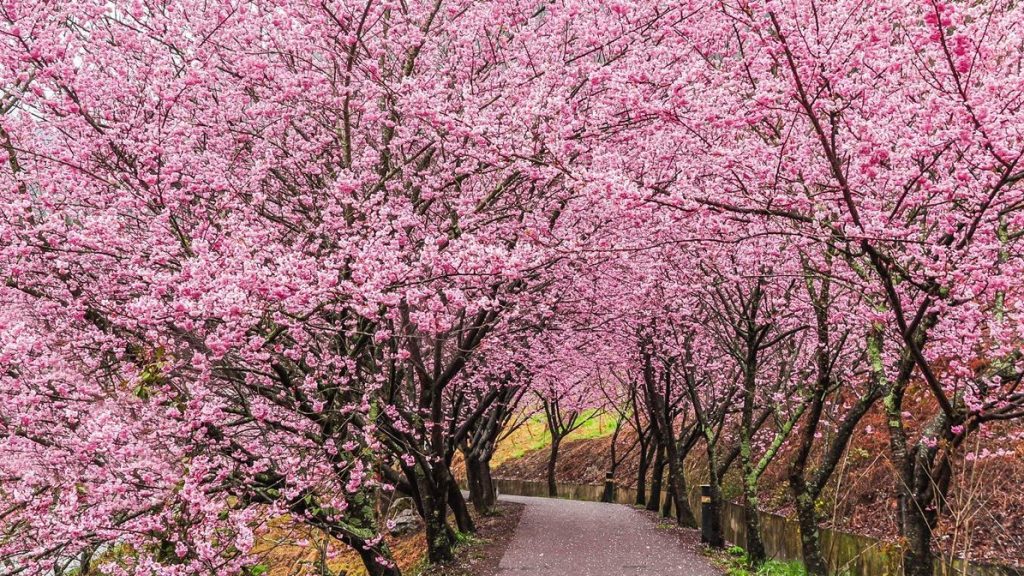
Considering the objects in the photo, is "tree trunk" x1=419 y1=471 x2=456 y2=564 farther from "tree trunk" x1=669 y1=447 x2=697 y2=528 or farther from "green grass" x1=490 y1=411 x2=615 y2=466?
"green grass" x1=490 y1=411 x2=615 y2=466

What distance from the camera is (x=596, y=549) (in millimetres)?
14266

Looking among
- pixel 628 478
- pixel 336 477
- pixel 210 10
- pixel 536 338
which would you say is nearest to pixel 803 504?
pixel 336 477

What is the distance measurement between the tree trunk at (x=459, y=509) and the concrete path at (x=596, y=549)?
1094 mm

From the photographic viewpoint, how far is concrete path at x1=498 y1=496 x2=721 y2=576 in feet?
40.0

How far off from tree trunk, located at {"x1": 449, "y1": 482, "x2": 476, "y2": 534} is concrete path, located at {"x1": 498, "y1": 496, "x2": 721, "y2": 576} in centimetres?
109

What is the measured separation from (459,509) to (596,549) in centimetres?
303

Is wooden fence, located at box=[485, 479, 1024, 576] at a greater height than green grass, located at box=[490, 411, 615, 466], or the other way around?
green grass, located at box=[490, 411, 615, 466]

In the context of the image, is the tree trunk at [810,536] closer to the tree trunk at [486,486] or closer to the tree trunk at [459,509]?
the tree trunk at [459,509]

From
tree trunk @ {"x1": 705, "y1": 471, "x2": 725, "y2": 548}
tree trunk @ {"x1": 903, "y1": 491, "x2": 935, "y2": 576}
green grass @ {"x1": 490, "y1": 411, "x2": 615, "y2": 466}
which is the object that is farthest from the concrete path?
green grass @ {"x1": 490, "y1": 411, "x2": 615, "y2": 466}

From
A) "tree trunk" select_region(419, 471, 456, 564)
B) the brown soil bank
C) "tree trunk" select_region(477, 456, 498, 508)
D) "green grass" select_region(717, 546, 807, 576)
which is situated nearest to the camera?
the brown soil bank

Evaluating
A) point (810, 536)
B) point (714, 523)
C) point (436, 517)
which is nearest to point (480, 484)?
point (436, 517)

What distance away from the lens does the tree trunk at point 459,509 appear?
13.9m

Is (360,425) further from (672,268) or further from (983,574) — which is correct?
(983,574)

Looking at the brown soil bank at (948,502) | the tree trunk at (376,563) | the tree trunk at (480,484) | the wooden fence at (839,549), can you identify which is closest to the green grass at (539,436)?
the brown soil bank at (948,502)
